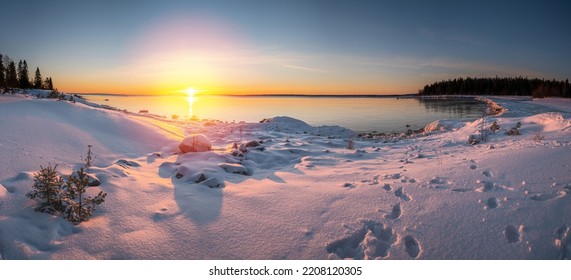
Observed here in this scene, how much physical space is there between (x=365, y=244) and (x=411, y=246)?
1.59ft

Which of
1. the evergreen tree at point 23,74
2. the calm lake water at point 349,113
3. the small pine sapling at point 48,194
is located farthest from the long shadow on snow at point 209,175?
the evergreen tree at point 23,74

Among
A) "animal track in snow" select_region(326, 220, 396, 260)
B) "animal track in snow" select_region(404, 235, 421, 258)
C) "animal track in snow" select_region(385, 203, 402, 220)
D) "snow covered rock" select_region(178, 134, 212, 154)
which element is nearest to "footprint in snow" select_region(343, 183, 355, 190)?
"animal track in snow" select_region(385, 203, 402, 220)

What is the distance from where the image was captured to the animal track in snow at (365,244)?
317 cm

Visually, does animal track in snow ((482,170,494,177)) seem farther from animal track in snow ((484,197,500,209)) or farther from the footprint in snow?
the footprint in snow

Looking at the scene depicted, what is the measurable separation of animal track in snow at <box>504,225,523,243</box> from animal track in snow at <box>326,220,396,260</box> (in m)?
1.15

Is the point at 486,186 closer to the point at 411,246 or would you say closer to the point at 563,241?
Result: the point at 563,241

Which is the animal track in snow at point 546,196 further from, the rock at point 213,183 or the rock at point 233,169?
the rock at point 233,169

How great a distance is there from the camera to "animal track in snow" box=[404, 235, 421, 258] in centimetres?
309

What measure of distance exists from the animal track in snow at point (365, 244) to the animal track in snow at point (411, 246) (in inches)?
5.4

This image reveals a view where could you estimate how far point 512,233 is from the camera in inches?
126

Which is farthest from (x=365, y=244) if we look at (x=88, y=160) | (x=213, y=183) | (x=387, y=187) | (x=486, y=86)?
(x=486, y=86)
